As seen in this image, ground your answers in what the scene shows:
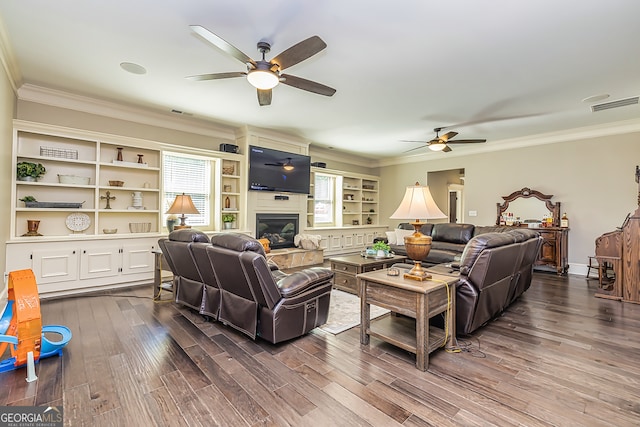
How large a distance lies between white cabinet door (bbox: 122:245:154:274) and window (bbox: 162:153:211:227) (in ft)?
2.86

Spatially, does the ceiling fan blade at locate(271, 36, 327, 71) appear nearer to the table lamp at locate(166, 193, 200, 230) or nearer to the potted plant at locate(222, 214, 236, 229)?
the table lamp at locate(166, 193, 200, 230)

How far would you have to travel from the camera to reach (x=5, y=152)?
138 inches

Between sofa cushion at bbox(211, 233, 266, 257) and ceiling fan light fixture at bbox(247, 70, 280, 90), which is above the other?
ceiling fan light fixture at bbox(247, 70, 280, 90)

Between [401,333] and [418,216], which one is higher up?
[418,216]

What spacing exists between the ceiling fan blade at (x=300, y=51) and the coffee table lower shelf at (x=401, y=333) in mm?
2446

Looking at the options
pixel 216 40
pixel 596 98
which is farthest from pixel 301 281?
pixel 596 98

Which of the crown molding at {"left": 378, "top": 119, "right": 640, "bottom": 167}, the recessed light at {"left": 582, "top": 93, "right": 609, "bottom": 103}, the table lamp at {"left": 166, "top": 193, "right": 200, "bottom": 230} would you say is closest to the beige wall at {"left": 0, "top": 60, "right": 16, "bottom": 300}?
the table lamp at {"left": 166, "top": 193, "right": 200, "bottom": 230}

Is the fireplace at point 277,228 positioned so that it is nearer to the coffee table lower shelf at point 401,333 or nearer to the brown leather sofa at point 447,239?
the brown leather sofa at point 447,239

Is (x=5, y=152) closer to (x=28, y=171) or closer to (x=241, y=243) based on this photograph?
(x=28, y=171)

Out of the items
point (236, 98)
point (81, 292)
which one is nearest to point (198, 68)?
point (236, 98)

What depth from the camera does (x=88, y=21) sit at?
2607 mm

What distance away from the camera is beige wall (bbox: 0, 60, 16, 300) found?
3.28 meters

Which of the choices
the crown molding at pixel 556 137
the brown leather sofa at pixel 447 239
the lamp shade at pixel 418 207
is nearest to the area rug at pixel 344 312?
the lamp shade at pixel 418 207

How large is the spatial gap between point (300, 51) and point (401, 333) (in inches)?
101
